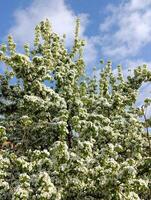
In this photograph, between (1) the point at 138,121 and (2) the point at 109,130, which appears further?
(1) the point at 138,121

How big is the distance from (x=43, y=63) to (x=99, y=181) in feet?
24.9

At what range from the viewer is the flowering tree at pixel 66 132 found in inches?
638

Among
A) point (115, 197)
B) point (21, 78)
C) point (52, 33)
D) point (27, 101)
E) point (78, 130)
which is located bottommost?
point (115, 197)

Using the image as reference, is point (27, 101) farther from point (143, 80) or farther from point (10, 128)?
point (143, 80)

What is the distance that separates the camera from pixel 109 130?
780 inches

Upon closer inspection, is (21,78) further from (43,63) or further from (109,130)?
(109,130)

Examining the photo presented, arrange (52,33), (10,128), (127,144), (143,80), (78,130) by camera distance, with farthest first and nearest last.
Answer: (52,33), (143,80), (10,128), (127,144), (78,130)

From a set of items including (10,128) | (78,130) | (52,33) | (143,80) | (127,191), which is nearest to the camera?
(127,191)

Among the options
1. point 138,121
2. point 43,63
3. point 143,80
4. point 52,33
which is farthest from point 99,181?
point 52,33

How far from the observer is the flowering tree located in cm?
1620

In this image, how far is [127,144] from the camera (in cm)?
2106

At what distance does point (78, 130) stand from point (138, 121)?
13.3ft

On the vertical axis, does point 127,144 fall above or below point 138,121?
below

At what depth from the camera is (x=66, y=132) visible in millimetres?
17844
